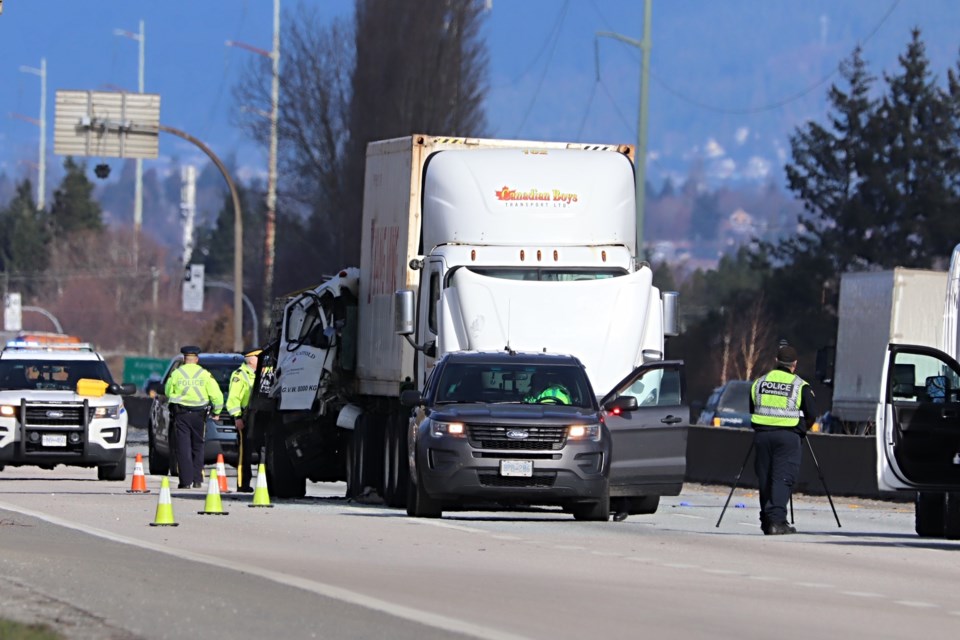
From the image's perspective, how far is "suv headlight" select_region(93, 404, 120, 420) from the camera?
3036cm

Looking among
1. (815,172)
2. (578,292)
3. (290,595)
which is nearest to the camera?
(290,595)

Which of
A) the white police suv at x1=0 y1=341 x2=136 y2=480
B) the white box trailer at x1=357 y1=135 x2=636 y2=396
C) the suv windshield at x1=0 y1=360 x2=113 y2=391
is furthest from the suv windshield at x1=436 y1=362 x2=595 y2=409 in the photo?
the suv windshield at x1=0 y1=360 x2=113 y2=391

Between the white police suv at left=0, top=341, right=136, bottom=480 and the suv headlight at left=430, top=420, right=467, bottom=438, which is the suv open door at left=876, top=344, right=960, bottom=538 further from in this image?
the white police suv at left=0, top=341, right=136, bottom=480

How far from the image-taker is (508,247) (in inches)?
972

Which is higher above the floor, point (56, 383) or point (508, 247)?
point (508, 247)

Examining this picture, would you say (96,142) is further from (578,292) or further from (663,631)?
(663,631)

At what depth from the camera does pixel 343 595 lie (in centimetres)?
1321

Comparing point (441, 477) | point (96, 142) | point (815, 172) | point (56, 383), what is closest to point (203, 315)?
point (815, 172)

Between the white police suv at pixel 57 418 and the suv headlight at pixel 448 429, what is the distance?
9894mm

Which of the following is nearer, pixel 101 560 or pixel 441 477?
pixel 101 560

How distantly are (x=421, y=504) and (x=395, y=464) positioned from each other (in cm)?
278

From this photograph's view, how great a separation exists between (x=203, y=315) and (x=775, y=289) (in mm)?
94128

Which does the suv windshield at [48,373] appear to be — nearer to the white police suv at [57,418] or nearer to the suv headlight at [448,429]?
the white police suv at [57,418]

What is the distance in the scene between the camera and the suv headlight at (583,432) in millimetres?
21422
